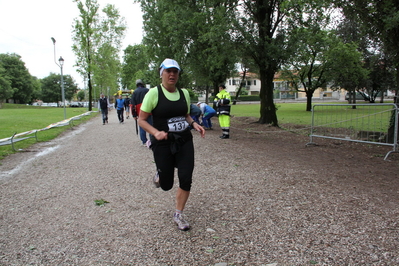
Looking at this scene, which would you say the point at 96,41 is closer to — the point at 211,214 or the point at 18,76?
the point at 211,214

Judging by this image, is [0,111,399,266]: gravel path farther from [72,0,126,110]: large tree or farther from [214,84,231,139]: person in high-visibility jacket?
[72,0,126,110]: large tree

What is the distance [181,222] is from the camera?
376cm

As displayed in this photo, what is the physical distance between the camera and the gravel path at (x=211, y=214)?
3.15 meters

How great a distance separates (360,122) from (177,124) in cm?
728

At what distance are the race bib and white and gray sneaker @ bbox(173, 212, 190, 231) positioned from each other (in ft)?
3.39

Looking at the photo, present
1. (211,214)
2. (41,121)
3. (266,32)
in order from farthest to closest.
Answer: (41,121)
(266,32)
(211,214)

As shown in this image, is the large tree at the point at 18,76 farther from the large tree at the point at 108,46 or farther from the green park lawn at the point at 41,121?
the green park lawn at the point at 41,121

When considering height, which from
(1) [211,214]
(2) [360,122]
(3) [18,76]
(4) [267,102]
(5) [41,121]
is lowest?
(1) [211,214]

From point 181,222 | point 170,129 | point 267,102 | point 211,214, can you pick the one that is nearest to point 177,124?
point 170,129

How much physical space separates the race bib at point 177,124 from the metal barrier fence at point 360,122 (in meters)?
6.30

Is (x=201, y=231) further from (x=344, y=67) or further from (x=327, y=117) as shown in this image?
(x=344, y=67)

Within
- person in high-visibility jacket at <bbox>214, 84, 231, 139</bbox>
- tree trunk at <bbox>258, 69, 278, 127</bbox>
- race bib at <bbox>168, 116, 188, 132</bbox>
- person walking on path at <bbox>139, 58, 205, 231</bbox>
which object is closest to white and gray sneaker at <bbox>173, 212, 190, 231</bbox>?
person walking on path at <bbox>139, 58, 205, 231</bbox>

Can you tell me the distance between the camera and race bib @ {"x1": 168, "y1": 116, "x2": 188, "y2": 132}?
3656 millimetres

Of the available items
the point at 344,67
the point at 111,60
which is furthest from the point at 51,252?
the point at 111,60
